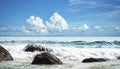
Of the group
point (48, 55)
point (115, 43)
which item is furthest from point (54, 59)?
point (115, 43)

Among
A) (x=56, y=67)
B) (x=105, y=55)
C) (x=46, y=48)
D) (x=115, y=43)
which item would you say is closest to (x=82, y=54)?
(x=105, y=55)

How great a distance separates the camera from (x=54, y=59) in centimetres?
1421

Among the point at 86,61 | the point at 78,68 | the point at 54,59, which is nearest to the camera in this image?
the point at 78,68

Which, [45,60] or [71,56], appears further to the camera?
[71,56]

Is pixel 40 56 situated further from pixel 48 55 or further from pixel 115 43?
pixel 115 43

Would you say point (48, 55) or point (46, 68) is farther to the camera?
point (48, 55)

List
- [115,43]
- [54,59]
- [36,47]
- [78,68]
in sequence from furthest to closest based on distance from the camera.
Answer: [115,43] < [36,47] < [54,59] < [78,68]

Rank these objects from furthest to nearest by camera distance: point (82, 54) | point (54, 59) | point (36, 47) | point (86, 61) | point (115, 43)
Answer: point (115, 43), point (36, 47), point (82, 54), point (86, 61), point (54, 59)

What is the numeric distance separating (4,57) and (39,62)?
2590 mm

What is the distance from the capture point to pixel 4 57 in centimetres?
1561

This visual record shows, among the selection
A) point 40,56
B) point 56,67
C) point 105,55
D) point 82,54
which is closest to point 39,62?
point 40,56

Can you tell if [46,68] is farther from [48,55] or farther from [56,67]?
[48,55]

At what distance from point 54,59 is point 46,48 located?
10.6 meters

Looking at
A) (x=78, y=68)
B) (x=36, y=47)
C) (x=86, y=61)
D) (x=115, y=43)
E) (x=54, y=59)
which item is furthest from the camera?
(x=115, y=43)
